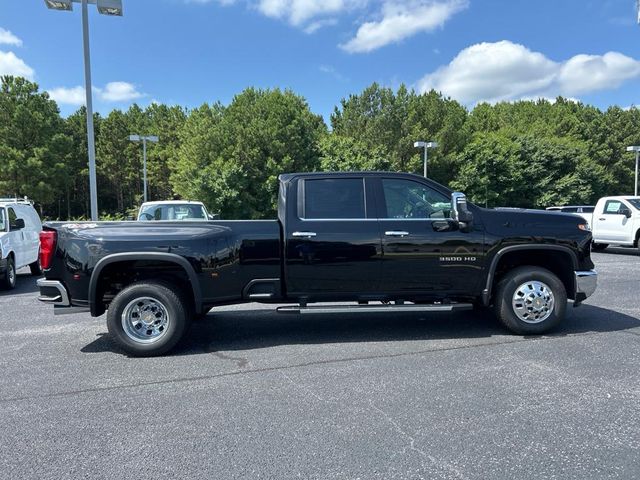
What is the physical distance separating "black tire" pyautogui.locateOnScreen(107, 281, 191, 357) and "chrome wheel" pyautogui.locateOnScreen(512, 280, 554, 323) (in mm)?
3953

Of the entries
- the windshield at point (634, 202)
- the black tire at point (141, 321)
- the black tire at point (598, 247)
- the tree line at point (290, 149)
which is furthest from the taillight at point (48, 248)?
the tree line at point (290, 149)

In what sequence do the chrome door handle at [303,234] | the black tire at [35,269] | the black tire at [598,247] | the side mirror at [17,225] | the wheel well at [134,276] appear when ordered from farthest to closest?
the black tire at [598,247] < the black tire at [35,269] < the side mirror at [17,225] < the chrome door handle at [303,234] < the wheel well at [134,276]

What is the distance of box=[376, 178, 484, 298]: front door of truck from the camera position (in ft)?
18.4

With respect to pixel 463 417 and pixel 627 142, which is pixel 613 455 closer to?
pixel 463 417

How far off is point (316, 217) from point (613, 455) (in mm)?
3626

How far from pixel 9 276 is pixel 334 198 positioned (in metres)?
7.99

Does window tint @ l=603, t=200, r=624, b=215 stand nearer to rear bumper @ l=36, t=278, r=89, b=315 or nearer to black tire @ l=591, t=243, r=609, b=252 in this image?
black tire @ l=591, t=243, r=609, b=252

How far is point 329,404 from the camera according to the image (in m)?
3.93

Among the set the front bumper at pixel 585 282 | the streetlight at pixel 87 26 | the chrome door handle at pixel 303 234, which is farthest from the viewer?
the streetlight at pixel 87 26

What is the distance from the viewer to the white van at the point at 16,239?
9.96 meters

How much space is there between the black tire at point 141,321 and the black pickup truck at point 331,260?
1cm

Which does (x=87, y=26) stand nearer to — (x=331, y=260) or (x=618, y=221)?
(x=331, y=260)

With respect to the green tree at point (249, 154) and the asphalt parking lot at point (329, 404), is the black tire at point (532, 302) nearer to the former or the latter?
the asphalt parking lot at point (329, 404)

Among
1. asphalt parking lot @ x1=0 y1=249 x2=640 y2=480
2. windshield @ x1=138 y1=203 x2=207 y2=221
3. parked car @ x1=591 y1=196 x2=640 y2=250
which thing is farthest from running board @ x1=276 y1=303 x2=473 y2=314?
parked car @ x1=591 y1=196 x2=640 y2=250
